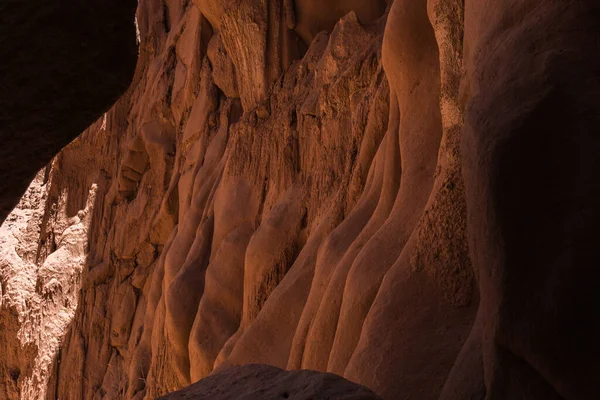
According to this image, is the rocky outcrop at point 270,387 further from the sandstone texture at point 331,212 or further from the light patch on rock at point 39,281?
the light patch on rock at point 39,281

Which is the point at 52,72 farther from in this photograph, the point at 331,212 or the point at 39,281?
the point at 39,281

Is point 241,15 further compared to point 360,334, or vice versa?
point 241,15

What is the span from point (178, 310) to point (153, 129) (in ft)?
13.5

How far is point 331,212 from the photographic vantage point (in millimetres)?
4727

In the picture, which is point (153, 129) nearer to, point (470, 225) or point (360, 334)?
point (360, 334)

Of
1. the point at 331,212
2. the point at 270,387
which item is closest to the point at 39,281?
the point at 331,212

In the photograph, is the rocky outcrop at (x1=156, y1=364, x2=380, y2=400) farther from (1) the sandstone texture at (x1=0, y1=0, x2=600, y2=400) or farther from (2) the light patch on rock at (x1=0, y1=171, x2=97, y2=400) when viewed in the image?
(2) the light patch on rock at (x1=0, y1=171, x2=97, y2=400)

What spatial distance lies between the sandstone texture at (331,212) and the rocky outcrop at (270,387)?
0.04 ft

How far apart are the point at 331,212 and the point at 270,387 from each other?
2.56m

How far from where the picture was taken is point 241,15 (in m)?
6.82

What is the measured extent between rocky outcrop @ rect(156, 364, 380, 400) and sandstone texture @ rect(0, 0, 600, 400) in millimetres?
11

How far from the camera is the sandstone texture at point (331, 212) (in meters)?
1.84

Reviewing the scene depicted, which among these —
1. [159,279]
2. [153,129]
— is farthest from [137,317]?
[153,129]

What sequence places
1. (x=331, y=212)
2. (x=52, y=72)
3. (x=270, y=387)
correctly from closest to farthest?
(x=52, y=72)
(x=270, y=387)
(x=331, y=212)
